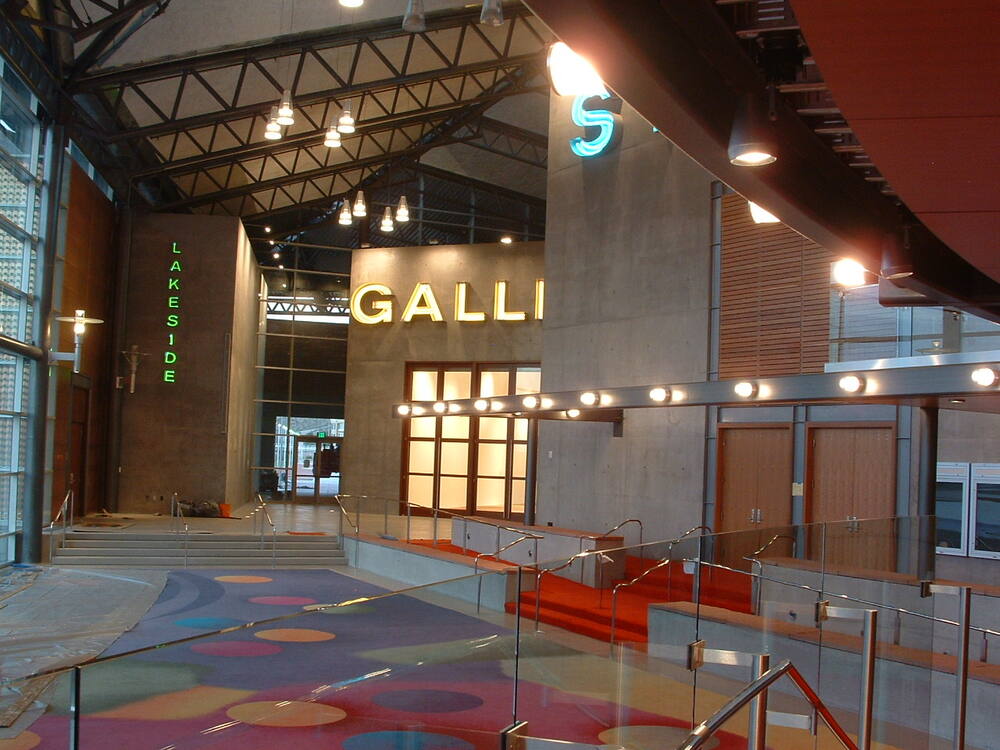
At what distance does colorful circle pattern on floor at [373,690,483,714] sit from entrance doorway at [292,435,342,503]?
29.9 metres

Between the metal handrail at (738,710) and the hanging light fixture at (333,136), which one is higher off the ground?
the hanging light fixture at (333,136)

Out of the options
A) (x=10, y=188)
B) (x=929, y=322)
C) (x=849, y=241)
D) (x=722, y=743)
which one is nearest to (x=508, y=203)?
(x=10, y=188)

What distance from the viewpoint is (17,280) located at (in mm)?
20312

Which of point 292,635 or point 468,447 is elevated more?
point 468,447

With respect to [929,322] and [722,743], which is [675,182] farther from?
[722,743]

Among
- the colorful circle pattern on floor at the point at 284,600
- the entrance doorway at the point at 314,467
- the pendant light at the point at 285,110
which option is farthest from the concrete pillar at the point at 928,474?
the entrance doorway at the point at 314,467

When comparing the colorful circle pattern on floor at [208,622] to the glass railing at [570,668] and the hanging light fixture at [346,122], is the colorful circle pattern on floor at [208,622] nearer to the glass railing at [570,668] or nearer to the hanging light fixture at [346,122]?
the glass railing at [570,668]

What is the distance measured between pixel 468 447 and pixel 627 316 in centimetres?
1188

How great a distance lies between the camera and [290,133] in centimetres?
2605

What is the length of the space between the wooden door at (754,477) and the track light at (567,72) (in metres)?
6.35

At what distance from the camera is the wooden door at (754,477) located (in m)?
16.3

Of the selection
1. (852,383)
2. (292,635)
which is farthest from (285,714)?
(852,383)

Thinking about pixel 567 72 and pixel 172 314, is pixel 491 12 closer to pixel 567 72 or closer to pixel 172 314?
pixel 567 72

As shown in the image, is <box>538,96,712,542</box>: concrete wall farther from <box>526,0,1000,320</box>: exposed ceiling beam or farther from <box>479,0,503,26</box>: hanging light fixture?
<box>526,0,1000,320</box>: exposed ceiling beam
